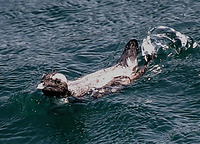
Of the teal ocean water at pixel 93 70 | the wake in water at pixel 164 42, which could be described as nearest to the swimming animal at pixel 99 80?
the teal ocean water at pixel 93 70

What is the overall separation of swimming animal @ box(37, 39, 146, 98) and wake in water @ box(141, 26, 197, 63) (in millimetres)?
747

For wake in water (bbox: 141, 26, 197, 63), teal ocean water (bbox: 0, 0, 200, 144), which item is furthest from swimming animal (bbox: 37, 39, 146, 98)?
wake in water (bbox: 141, 26, 197, 63)

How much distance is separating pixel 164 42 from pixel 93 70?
7.44ft

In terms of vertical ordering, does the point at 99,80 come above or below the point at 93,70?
below

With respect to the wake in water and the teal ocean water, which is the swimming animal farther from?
the wake in water

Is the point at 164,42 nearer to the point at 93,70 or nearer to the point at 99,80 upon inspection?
the point at 93,70

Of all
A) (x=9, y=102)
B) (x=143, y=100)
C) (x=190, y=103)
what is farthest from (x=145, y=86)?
(x=9, y=102)

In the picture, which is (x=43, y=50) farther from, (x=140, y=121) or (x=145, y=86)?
(x=140, y=121)

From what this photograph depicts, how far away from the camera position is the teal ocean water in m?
9.85

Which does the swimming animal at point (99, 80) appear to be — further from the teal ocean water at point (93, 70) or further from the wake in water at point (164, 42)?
the wake in water at point (164, 42)

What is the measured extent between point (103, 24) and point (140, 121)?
5721 millimetres

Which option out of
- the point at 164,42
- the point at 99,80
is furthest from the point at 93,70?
the point at 164,42

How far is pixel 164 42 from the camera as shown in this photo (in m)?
13.2

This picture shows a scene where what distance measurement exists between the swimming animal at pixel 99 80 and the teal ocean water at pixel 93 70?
0.20 m
